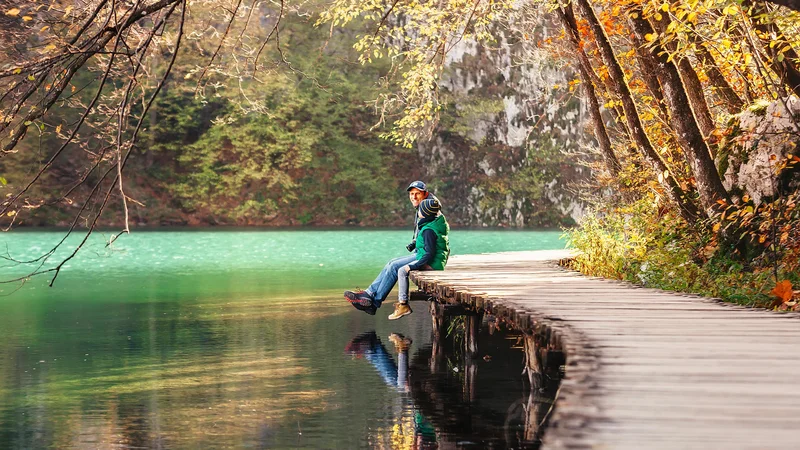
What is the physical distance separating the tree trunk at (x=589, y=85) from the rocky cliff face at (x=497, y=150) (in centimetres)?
3937

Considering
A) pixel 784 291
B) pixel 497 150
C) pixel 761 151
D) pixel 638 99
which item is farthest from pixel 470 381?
pixel 497 150

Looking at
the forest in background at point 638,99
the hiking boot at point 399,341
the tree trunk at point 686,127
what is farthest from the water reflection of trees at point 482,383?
the tree trunk at point 686,127

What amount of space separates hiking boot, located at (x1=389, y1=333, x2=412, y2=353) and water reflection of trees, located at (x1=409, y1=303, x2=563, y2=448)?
28 cm

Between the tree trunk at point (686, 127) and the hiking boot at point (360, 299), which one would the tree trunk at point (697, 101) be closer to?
the tree trunk at point (686, 127)

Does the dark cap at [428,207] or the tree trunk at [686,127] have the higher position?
the tree trunk at [686,127]

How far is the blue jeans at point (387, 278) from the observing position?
14.8 meters

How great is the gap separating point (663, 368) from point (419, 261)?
341 inches

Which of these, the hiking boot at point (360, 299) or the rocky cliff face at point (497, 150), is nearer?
the hiking boot at point (360, 299)

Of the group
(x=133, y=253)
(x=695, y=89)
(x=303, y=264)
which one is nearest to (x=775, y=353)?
(x=695, y=89)

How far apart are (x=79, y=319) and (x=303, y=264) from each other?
1401cm

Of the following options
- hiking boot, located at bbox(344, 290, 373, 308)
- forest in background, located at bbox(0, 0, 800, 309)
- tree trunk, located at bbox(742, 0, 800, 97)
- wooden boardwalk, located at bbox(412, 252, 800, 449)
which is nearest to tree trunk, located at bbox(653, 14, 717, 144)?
forest in background, located at bbox(0, 0, 800, 309)

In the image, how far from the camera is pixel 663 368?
616cm

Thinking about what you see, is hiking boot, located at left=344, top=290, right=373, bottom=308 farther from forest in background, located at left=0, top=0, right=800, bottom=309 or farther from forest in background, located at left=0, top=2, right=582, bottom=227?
forest in background, located at left=0, top=2, right=582, bottom=227

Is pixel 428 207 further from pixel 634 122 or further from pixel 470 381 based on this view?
pixel 470 381
